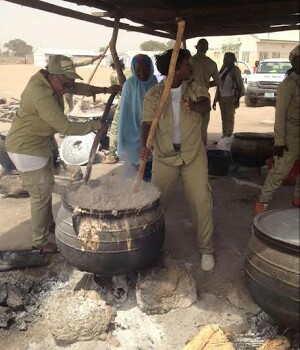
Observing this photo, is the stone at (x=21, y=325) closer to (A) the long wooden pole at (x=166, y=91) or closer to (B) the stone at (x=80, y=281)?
(B) the stone at (x=80, y=281)

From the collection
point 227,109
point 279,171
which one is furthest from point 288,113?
point 227,109

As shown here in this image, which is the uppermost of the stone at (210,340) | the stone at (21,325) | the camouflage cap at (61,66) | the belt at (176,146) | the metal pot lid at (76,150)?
the camouflage cap at (61,66)

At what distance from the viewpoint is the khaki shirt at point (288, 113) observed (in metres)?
4.57

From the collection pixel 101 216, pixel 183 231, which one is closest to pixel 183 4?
pixel 183 231

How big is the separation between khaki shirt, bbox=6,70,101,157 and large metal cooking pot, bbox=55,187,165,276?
2.58 feet

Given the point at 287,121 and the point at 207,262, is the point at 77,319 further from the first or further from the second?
the point at 287,121

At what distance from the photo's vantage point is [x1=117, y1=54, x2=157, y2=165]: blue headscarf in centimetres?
553

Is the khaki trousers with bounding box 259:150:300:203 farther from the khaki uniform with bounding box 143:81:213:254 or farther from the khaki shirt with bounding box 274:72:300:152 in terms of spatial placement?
the khaki uniform with bounding box 143:81:213:254

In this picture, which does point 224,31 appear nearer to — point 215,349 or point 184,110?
point 184,110

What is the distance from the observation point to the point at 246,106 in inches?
789

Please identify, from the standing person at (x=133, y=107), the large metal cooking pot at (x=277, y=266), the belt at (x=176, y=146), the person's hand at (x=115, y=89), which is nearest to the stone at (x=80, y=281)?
the belt at (x=176, y=146)

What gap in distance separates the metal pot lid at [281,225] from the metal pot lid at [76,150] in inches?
214

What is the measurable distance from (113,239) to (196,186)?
3.59ft

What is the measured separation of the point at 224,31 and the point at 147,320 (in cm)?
662
